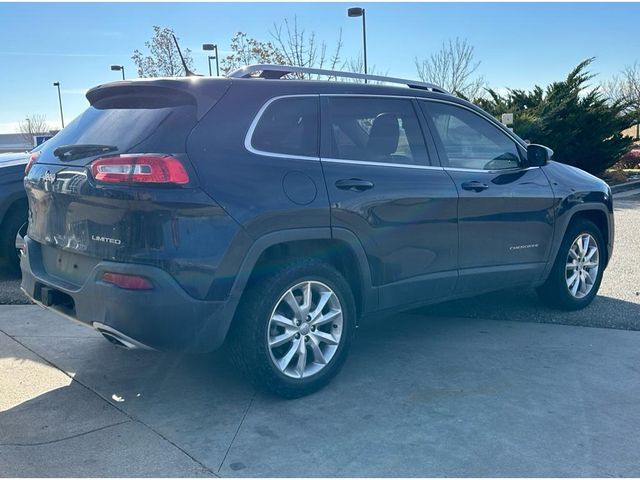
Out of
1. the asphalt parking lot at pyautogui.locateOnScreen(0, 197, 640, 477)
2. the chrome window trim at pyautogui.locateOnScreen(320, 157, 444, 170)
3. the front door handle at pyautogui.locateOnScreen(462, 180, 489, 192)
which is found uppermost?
the chrome window trim at pyautogui.locateOnScreen(320, 157, 444, 170)

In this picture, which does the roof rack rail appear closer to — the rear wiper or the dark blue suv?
the dark blue suv

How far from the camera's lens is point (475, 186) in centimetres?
474

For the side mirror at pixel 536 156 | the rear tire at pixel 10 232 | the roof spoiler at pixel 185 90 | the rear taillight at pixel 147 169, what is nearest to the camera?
the rear taillight at pixel 147 169

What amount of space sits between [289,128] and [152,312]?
1344mm

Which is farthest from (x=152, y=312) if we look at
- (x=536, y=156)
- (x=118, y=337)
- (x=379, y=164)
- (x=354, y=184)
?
(x=536, y=156)

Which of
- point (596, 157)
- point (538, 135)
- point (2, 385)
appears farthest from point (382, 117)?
point (596, 157)

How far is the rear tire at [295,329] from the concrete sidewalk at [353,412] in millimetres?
158

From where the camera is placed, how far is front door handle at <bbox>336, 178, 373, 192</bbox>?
394cm

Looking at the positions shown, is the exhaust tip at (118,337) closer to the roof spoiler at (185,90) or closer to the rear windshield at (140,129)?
the rear windshield at (140,129)

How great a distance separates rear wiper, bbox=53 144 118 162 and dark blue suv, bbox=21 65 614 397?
0.04 ft

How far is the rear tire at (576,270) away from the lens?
18.2ft

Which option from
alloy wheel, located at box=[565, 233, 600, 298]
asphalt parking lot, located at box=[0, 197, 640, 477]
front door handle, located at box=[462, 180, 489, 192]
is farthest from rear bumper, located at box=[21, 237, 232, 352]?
alloy wheel, located at box=[565, 233, 600, 298]

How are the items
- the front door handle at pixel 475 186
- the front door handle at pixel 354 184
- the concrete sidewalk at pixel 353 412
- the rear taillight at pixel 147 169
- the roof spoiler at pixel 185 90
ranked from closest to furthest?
1. the concrete sidewalk at pixel 353 412
2. the rear taillight at pixel 147 169
3. the roof spoiler at pixel 185 90
4. the front door handle at pixel 354 184
5. the front door handle at pixel 475 186

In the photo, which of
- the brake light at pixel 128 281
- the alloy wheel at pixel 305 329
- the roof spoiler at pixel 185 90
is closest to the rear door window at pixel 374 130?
the roof spoiler at pixel 185 90
